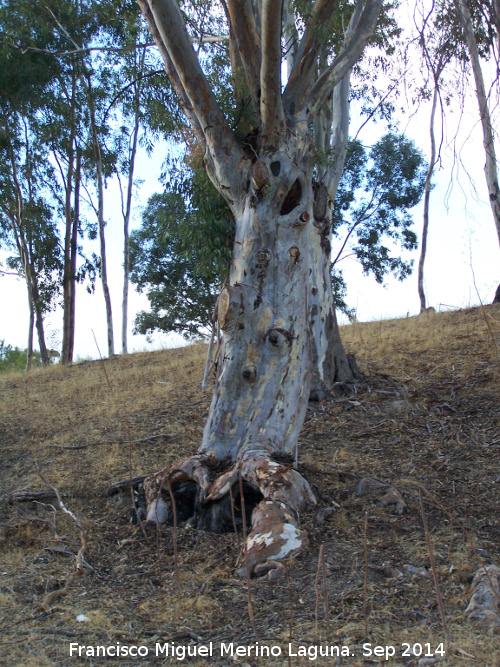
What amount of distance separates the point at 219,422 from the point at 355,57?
13.3ft

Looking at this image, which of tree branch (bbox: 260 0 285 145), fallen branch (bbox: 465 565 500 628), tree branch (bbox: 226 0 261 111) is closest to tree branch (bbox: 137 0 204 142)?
tree branch (bbox: 226 0 261 111)

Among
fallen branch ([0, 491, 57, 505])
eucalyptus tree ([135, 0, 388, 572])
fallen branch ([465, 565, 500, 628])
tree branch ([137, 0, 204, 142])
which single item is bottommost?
fallen branch ([465, 565, 500, 628])

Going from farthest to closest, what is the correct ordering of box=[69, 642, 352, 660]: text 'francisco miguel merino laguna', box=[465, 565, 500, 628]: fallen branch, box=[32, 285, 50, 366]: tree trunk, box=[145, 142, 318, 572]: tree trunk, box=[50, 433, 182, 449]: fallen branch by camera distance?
box=[32, 285, 50, 366]: tree trunk
box=[50, 433, 182, 449]: fallen branch
box=[145, 142, 318, 572]: tree trunk
box=[465, 565, 500, 628]: fallen branch
box=[69, 642, 352, 660]: text 'francisco miguel merino laguna'

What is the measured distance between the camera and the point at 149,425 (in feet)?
23.4

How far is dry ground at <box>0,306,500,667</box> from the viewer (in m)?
2.78

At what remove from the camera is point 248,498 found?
4375 mm

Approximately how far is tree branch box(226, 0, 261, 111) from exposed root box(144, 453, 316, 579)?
3.44 m

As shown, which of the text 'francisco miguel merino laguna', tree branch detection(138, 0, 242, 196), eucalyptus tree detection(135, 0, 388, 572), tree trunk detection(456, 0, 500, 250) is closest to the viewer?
the text 'francisco miguel merino laguna'

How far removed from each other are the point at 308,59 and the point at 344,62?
0.49m

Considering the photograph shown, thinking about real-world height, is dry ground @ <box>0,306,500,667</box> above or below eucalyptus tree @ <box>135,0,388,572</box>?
below

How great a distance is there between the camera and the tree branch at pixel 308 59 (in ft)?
18.3

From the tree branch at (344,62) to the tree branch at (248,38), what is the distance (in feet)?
1.78

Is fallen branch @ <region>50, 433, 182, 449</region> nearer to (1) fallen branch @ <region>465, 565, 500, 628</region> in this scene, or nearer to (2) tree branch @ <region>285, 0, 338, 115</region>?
(2) tree branch @ <region>285, 0, 338, 115</region>

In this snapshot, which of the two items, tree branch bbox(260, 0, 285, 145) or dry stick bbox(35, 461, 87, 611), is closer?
dry stick bbox(35, 461, 87, 611)
